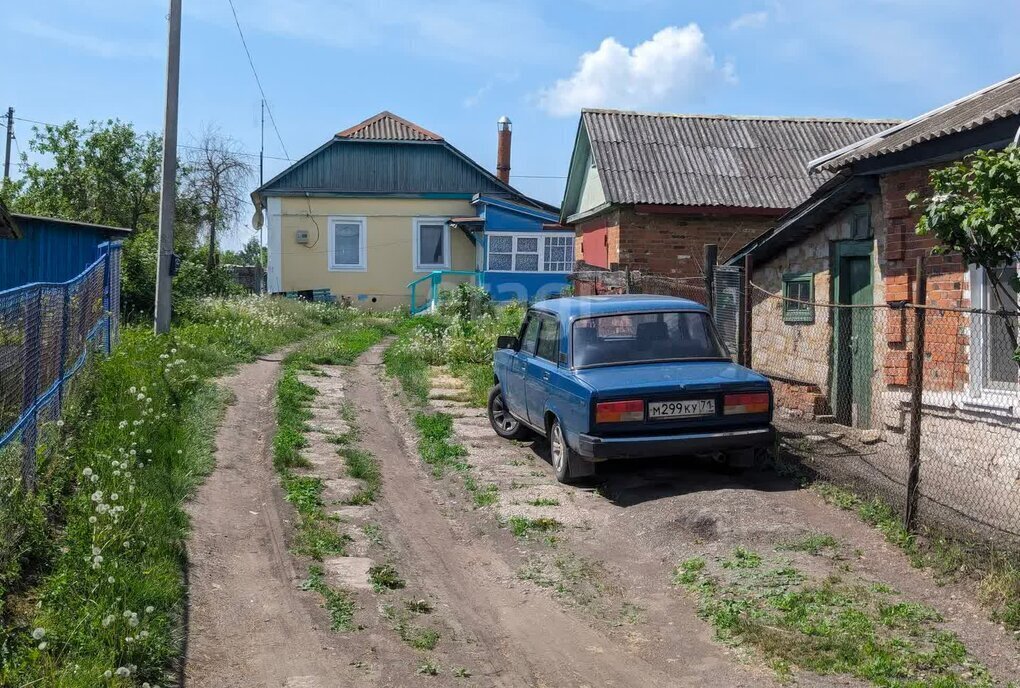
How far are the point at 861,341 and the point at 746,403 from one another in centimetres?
299

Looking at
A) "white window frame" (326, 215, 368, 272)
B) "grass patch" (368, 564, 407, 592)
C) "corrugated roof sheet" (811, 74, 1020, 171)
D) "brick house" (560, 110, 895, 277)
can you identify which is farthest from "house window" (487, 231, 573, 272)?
"grass patch" (368, 564, 407, 592)

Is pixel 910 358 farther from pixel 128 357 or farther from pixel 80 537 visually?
pixel 128 357

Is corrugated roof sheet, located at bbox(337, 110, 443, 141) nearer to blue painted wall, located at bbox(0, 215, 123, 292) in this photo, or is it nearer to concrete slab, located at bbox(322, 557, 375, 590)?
blue painted wall, located at bbox(0, 215, 123, 292)

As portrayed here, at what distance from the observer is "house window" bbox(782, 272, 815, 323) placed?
11520mm

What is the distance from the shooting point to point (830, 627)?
535cm

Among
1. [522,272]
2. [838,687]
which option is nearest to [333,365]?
[838,687]

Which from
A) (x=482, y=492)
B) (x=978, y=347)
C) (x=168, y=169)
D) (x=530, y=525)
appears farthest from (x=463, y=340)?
(x=978, y=347)

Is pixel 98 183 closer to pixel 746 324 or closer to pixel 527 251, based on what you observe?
pixel 527 251

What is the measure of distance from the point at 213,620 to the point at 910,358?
668cm

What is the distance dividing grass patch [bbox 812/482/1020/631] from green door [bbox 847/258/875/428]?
3.35 meters

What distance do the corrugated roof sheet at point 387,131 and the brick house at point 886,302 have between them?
2215 cm

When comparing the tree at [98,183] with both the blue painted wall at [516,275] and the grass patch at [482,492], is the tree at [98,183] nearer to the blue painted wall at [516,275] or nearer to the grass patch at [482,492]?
the blue painted wall at [516,275]

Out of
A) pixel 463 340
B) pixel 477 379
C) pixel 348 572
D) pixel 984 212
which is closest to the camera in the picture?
pixel 984 212

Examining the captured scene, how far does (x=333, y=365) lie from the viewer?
16.1 m
